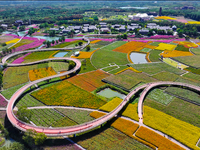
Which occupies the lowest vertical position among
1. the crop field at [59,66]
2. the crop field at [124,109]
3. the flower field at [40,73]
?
the crop field at [124,109]

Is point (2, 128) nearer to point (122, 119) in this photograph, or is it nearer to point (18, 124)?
point (18, 124)

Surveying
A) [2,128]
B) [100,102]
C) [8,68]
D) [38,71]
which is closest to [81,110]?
[100,102]

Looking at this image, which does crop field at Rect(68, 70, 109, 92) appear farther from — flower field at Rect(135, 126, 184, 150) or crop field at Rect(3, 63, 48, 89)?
flower field at Rect(135, 126, 184, 150)

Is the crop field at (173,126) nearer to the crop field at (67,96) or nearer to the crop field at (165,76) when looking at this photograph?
the crop field at (67,96)

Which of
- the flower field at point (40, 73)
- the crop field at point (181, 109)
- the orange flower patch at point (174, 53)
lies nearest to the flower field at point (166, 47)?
the orange flower patch at point (174, 53)

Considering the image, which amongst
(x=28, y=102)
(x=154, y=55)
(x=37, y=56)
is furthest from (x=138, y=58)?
(x=28, y=102)

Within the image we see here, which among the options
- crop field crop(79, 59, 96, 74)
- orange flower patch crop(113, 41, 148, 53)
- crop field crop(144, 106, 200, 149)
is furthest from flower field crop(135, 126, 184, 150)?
orange flower patch crop(113, 41, 148, 53)
